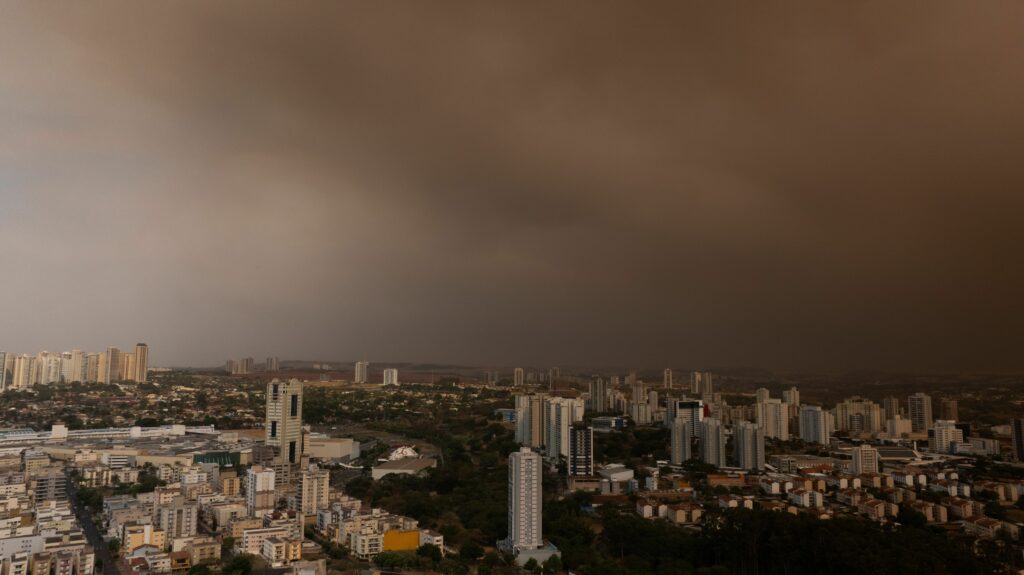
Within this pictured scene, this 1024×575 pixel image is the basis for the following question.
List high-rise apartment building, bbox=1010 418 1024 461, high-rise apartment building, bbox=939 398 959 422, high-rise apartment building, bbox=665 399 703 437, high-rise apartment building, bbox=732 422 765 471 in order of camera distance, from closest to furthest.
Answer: high-rise apartment building, bbox=1010 418 1024 461 < high-rise apartment building, bbox=732 422 765 471 < high-rise apartment building, bbox=665 399 703 437 < high-rise apartment building, bbox=939 398 959 422

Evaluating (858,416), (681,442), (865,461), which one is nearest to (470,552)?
(681,442)

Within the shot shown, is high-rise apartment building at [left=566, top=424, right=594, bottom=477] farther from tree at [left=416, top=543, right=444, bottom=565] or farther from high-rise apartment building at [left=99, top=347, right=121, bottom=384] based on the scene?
high-rise apartment building at [left=99, top=347, right=121, bottom=384]

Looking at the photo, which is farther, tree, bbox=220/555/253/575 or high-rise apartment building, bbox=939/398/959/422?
high-rise apartment building, bbox=939/398/959/422

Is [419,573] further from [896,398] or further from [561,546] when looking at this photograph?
[896,398]

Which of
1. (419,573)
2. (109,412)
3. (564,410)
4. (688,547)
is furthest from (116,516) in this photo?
(109,412)

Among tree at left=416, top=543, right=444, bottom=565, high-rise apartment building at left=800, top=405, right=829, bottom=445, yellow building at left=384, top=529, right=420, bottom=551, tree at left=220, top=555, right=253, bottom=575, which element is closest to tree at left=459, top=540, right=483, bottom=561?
tree at left=416, top=543, right=444, bottom=565

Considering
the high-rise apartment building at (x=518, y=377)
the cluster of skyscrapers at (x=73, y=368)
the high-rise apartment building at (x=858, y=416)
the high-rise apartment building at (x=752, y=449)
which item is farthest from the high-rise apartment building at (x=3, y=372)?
the high-rise apartment building at (x=858, y=416)

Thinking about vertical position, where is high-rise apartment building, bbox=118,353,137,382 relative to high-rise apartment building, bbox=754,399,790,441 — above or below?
above
